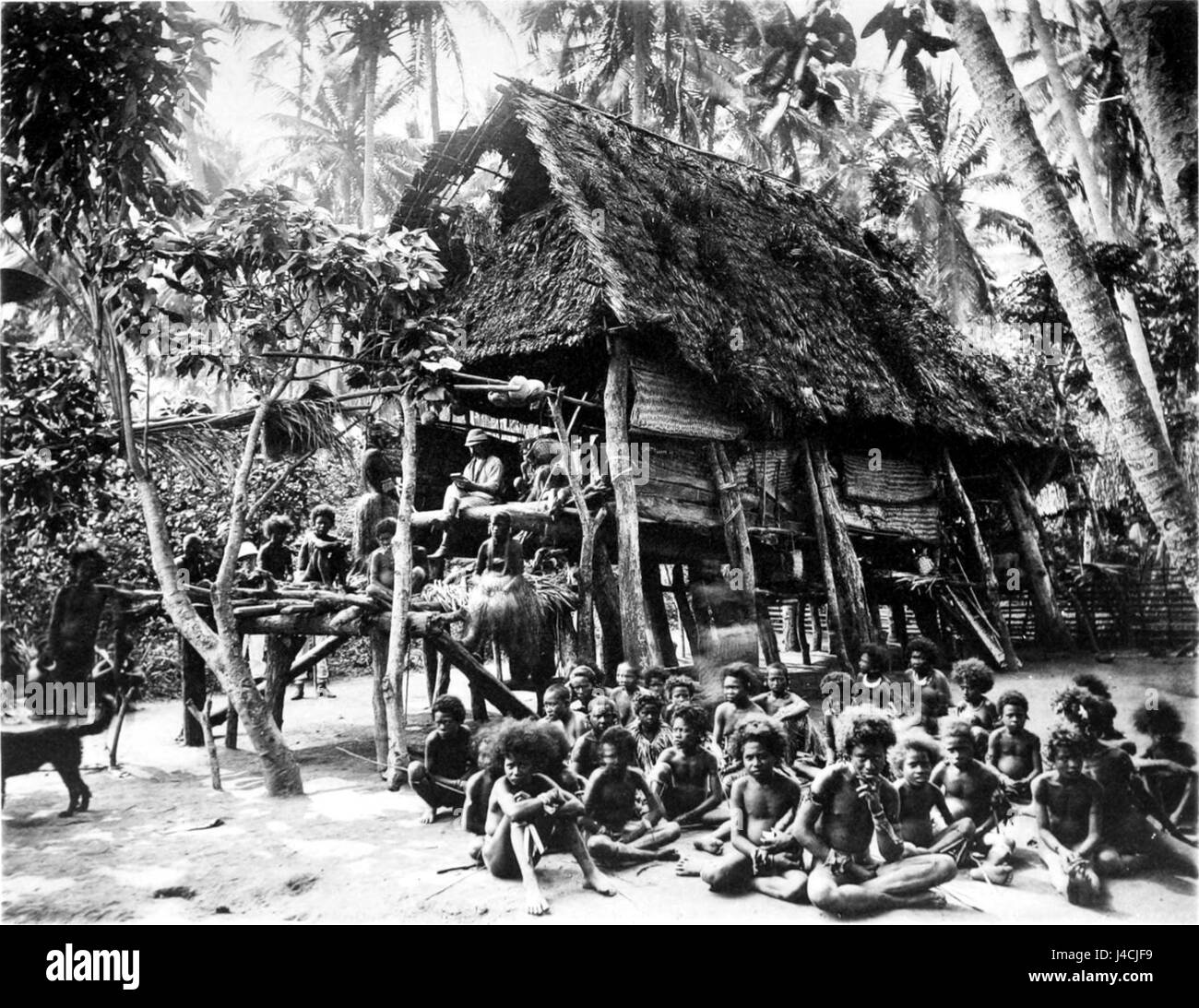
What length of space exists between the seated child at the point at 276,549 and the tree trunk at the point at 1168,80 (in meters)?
6.84

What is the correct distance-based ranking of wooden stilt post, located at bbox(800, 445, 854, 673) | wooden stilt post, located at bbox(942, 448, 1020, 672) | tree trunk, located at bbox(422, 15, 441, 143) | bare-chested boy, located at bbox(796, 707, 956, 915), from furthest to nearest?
wooden stilt post, located at bbox(800, 445, 854, 673)
wooden stilt post, located at bbox(942, 448, 1020, 672)
tree trunk, located at bbox(422, 15, 441, 143)
bare-chested boy, located at bbox(796, 707, 956, 915)

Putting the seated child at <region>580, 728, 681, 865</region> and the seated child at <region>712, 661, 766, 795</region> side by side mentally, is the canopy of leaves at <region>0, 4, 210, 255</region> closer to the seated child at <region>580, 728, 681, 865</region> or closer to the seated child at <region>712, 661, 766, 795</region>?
the seated child at <region>580, 728, 681, 865</region>

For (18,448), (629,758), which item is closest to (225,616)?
(18,448)

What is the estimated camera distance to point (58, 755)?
15.4 feet

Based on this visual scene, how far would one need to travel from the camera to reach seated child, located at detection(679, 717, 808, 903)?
4.19 m

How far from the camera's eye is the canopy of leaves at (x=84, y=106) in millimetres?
4867

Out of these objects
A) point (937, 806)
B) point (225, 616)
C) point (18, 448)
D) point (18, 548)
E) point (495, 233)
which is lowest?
point (937, 806)

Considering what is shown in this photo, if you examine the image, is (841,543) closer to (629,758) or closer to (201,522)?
(629,758)

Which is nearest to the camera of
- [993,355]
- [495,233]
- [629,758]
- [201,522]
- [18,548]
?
[629,758]

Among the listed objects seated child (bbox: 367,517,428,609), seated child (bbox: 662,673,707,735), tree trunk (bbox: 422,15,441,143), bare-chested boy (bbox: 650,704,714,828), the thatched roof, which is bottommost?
bare-chested boy (bbox: 650,704,714,828)

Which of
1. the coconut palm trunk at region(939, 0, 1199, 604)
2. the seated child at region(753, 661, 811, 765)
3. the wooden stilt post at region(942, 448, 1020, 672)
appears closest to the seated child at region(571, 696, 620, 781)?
the seated child at region(753, 661, 811, 765)

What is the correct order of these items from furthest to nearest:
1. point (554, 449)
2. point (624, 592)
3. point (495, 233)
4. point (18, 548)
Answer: point (495, 233)
point (554, 449)
point (624, 592)
point (18, 548)

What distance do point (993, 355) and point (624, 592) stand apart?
6436 mm

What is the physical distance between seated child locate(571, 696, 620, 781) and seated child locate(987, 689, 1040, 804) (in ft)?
7.23
